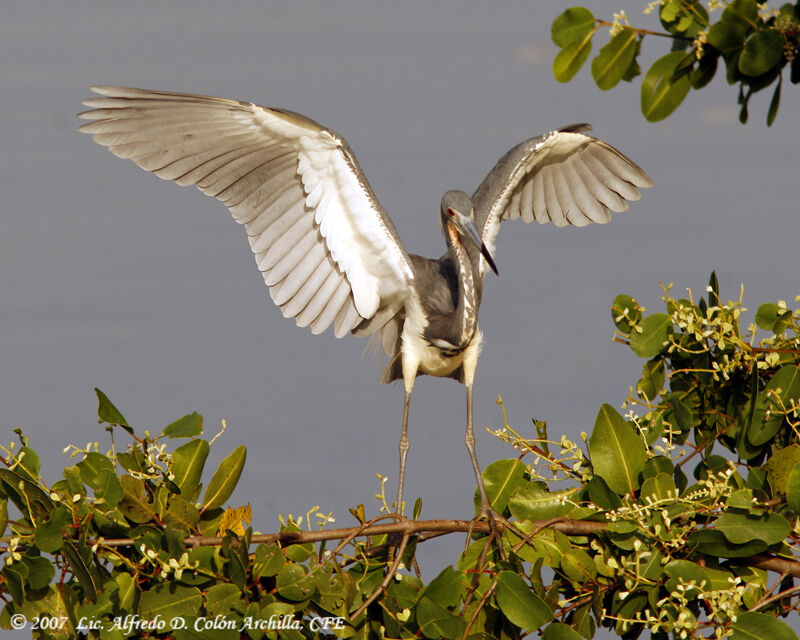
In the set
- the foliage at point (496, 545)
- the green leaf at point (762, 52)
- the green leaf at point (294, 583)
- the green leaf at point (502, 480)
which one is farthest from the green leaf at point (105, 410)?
the green leaf at point (762, 52)

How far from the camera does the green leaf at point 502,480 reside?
2984 millimetres

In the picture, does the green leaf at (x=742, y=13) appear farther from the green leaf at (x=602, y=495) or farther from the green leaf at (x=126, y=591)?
the green leaf at (x=126, y=591)

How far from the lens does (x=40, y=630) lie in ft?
8.18

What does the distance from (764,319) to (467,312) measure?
142cm

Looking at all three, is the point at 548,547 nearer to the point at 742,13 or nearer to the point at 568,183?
the point at 742,13

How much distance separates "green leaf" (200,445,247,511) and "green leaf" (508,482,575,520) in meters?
0.83

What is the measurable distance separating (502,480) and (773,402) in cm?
86

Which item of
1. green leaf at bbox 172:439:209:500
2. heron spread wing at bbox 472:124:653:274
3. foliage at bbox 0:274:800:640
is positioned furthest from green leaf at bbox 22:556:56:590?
heron spread wing at bbox 472:124:653:274

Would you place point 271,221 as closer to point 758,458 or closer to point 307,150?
point 307,150

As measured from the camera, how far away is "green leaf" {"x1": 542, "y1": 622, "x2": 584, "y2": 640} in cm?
251

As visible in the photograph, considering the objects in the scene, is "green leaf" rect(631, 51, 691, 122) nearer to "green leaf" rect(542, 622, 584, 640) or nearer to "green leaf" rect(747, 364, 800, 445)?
"green leaf" rect(747, 364, 800, 445)

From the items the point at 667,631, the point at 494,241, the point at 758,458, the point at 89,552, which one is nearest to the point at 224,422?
the point at 89,552

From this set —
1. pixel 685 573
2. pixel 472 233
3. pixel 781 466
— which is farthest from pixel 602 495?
pixel 472 233

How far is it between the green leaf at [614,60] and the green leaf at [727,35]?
0.81 ft
